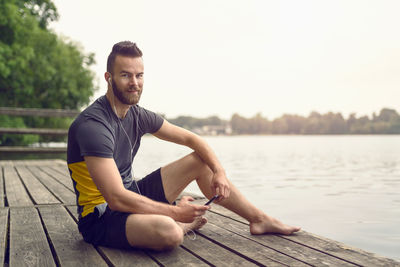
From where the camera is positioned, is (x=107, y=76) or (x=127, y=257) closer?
(x=127, y=257)

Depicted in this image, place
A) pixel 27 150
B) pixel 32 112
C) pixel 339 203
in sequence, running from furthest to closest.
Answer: pixel 27 150, pixel 32 112, pixel 339 203

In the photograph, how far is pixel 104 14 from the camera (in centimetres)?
1248

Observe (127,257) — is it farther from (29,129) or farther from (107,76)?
(29,129)

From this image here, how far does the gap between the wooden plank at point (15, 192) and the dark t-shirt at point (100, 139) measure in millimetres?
1790

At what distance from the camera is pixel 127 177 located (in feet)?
8.57

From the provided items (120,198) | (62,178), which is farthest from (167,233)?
(62,178)

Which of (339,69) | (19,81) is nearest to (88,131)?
(19,81)

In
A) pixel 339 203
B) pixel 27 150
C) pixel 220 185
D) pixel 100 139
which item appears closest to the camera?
pixel 100 139

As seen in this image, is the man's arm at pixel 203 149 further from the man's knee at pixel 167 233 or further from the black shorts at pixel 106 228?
the black shorts at pixel 106 228

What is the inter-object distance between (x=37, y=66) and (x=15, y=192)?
51.5ft

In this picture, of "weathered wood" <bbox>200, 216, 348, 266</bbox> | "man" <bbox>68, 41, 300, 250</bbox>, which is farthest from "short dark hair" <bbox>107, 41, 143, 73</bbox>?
"weathered wood" <bbox>200, 216, 348, 266</bbox>

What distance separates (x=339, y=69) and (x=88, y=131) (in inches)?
2440

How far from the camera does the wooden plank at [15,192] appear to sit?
3933 mm

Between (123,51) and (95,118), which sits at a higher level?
(123,51)
